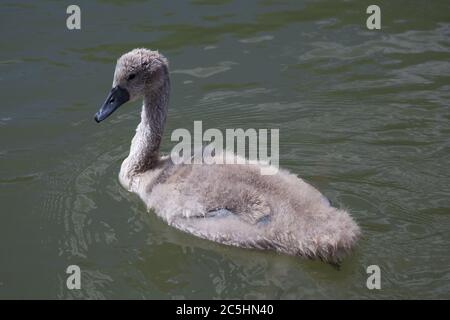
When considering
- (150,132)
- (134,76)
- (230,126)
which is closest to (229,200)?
(150,132)

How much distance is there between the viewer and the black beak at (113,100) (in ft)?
19.2

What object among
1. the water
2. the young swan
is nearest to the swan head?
the young swan

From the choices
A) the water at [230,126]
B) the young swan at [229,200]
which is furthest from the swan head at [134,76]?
the water at [230,126]

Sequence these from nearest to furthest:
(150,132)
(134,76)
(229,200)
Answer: (229,200) → (134,76) → (150,132)

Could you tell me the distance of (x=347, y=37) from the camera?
27.7 ft

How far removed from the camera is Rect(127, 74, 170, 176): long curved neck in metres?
6.00

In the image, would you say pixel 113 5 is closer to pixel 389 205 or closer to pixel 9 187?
pixel 9 187

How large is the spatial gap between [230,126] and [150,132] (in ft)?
4.08

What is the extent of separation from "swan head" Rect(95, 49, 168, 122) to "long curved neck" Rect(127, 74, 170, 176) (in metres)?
0.10

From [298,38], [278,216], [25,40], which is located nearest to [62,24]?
[25,40]

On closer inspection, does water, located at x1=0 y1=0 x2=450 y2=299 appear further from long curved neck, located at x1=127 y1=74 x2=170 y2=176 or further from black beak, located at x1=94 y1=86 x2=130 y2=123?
black beak, located at x1=94 y1=86 x2=130 y2=123

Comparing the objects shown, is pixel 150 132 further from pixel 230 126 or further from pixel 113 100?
pixel 230 126

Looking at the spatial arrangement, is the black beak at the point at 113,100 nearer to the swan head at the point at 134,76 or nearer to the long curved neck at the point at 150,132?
the swan head at the point at 134,76

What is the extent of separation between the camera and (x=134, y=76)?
229 inches
